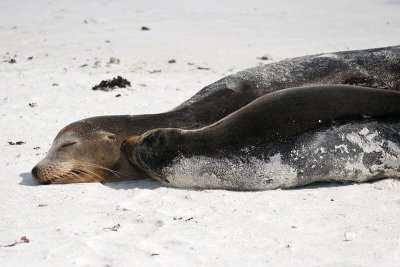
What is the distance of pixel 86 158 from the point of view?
5.41 metres

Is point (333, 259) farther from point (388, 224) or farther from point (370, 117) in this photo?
point (370, 117)

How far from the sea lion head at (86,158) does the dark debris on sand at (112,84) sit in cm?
269

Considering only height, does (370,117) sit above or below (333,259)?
above

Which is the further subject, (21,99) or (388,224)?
(21,99)

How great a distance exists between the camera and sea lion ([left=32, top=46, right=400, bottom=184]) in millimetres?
5266

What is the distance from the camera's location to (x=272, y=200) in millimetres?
4535

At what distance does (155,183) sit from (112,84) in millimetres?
3565

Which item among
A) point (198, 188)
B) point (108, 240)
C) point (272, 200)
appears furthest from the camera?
point (198, 188)

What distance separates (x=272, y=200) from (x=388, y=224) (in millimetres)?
842

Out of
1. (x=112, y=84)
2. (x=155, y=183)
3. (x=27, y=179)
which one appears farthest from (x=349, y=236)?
(x=112, y=84)

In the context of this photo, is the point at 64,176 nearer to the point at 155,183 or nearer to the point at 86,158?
the point at 86,158

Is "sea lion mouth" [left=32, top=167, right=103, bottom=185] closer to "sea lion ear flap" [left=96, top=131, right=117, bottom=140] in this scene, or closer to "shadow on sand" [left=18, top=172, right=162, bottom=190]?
"shadow on sand" [left=18, top=172, right=162, bottom=190]

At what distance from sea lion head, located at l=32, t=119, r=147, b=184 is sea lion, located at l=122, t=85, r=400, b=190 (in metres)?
0.47

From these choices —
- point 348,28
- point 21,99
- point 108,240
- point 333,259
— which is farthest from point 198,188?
point 348,28
